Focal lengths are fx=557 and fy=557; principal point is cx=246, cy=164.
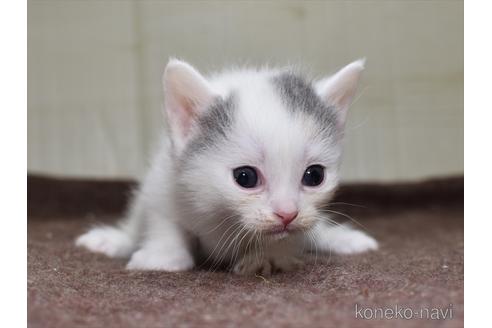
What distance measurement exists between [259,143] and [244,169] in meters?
0.11

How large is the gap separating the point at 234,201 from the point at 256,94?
0.43m

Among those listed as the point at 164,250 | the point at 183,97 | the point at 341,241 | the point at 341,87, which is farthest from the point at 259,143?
the point at 341,241

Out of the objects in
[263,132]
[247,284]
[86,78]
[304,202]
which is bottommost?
[247,284]

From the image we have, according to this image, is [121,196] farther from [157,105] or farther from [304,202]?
[304,202]

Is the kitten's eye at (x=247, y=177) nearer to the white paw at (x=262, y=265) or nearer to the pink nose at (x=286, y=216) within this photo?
the pink nose at (x=286, y=216)

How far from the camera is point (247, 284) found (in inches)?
77.6

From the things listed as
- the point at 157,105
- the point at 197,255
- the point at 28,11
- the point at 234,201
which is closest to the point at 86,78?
the point at 157,105

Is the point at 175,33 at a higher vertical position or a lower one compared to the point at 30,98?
higher

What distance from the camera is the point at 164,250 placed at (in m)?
2.33

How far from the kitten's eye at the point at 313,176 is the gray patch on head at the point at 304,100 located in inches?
6.3

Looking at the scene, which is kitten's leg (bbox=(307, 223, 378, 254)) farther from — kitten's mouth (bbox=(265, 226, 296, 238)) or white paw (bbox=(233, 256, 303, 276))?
kitten's mouth (bbox=(265, 226, 296, 238))

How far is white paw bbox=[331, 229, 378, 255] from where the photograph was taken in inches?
106

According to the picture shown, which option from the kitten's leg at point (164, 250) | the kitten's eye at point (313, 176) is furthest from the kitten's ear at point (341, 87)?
the kitten's leg at point (164, 250)

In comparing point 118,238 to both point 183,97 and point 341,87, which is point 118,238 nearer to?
point 183,97
